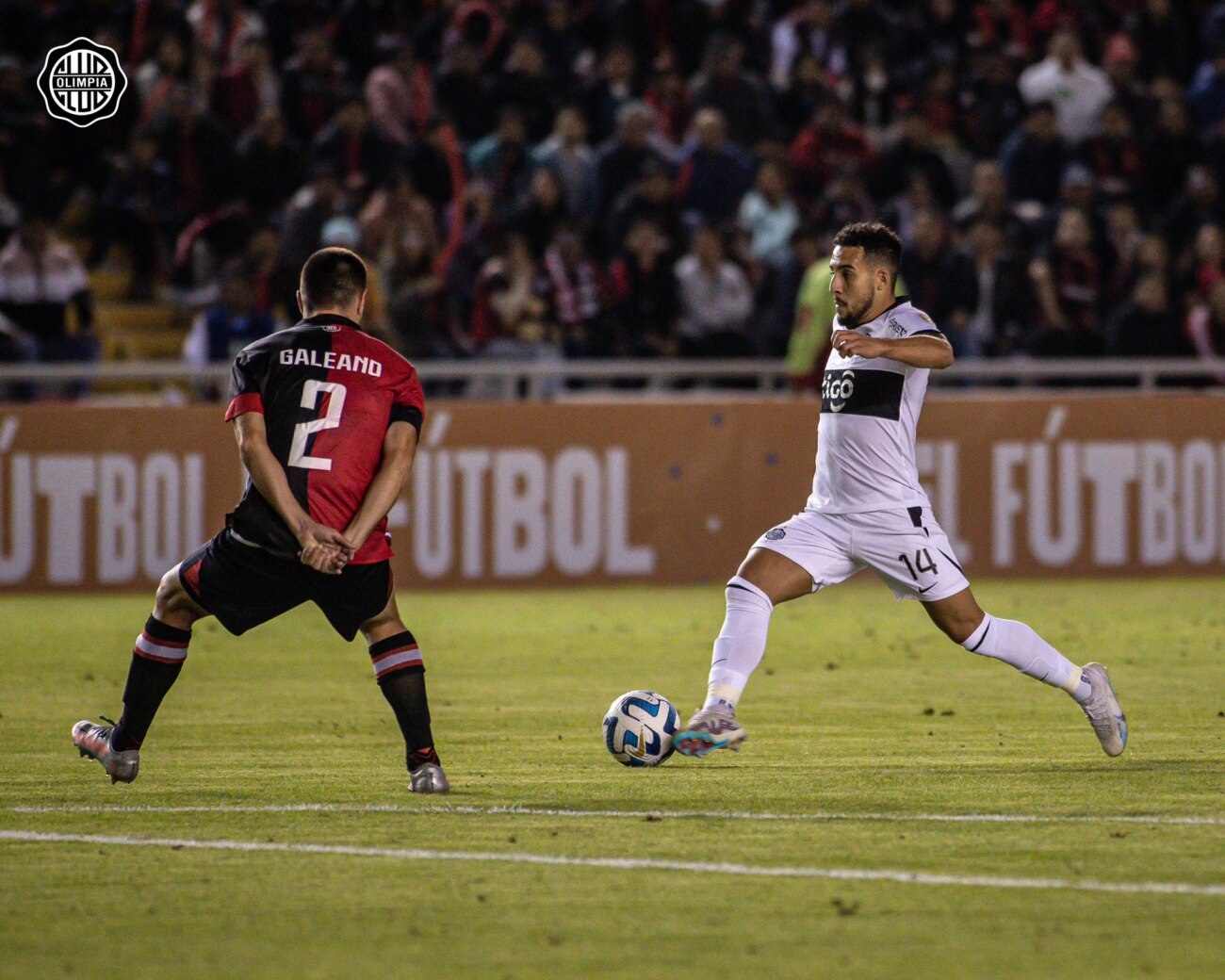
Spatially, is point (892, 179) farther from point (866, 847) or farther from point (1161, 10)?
point (866, 847)

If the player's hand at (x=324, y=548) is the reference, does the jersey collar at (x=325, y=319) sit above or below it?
above

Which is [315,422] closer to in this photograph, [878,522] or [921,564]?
[878,522]

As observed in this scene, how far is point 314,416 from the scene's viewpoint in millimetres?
7270

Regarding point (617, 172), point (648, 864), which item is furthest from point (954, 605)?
point (617, 172)

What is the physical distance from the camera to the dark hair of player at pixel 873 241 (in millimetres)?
8117

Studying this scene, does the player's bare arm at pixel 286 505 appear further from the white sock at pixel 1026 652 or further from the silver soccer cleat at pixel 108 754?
the white sock at pixel 1026 652

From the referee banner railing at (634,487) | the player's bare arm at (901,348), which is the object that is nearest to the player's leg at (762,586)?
the player's bare arm at (901,348)

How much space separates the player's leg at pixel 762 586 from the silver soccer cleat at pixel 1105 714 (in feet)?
3.41

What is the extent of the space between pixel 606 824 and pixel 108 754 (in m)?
2.00

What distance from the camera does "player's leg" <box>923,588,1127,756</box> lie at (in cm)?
812

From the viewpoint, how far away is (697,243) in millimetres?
17781

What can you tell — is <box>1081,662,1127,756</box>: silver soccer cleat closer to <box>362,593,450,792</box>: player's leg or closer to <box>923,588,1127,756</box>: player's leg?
<box>923,588,1127,756</box>: player's leg

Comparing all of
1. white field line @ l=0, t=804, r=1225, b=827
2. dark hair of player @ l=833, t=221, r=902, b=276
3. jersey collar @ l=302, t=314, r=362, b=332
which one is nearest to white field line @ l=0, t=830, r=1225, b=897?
white field line @ l=0, t=804, r=1225, b=827

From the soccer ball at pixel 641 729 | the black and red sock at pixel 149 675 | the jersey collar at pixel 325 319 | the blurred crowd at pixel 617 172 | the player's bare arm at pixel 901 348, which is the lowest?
the soccer ball at pixel 641 729
